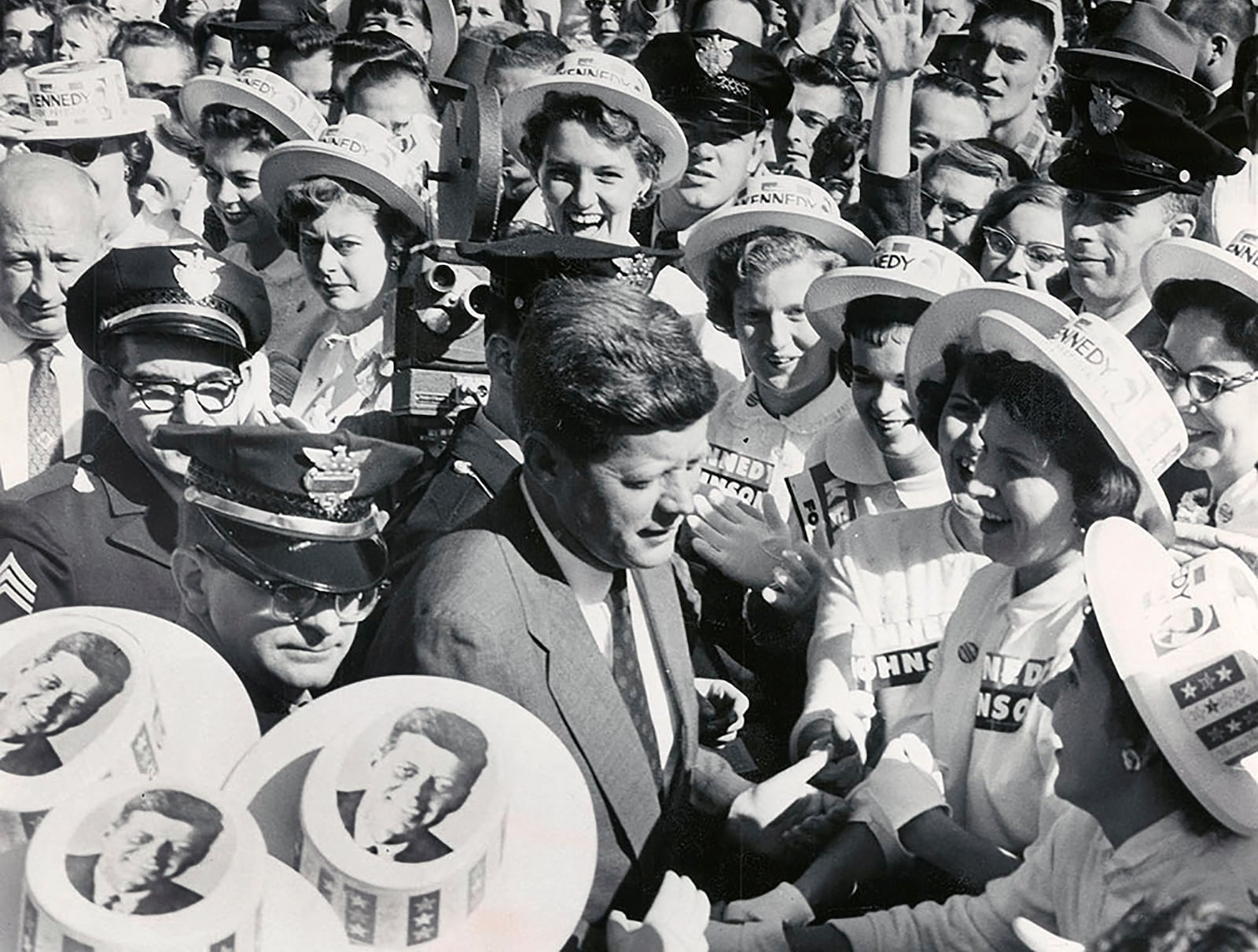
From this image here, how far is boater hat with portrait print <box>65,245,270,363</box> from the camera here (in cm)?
446

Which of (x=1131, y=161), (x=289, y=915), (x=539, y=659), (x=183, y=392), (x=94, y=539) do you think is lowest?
(x=289, y=915)

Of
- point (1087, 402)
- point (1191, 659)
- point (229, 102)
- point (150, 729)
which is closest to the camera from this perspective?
point (1191, 659)

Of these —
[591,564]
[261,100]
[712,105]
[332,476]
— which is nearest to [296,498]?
[332,476]

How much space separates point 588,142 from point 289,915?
206cm

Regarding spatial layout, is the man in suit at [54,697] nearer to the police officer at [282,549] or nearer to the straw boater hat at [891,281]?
the police officer at [282,549]

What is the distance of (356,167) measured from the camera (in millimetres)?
4496

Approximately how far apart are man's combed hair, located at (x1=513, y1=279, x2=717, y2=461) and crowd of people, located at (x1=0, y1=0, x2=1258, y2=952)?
0.03 feet

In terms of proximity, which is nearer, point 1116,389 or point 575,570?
point 1116,389

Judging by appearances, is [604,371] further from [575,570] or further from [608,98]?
[608,98]

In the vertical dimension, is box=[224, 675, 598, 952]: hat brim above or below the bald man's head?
below

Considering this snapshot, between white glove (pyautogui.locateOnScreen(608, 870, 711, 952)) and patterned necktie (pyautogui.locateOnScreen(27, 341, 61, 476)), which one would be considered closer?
white glove (pyautogui.locateOnScreen(608, 870, 711, 952))

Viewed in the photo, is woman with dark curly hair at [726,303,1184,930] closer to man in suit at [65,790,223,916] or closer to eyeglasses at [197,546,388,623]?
eyeglasses at [197,546,388,623]

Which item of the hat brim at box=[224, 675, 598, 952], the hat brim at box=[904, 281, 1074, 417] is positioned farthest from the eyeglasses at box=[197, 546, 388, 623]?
the hat brim at box=[904, 281, 1074, 417]

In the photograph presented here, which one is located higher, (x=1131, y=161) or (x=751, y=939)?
(x=1131, y=161)
